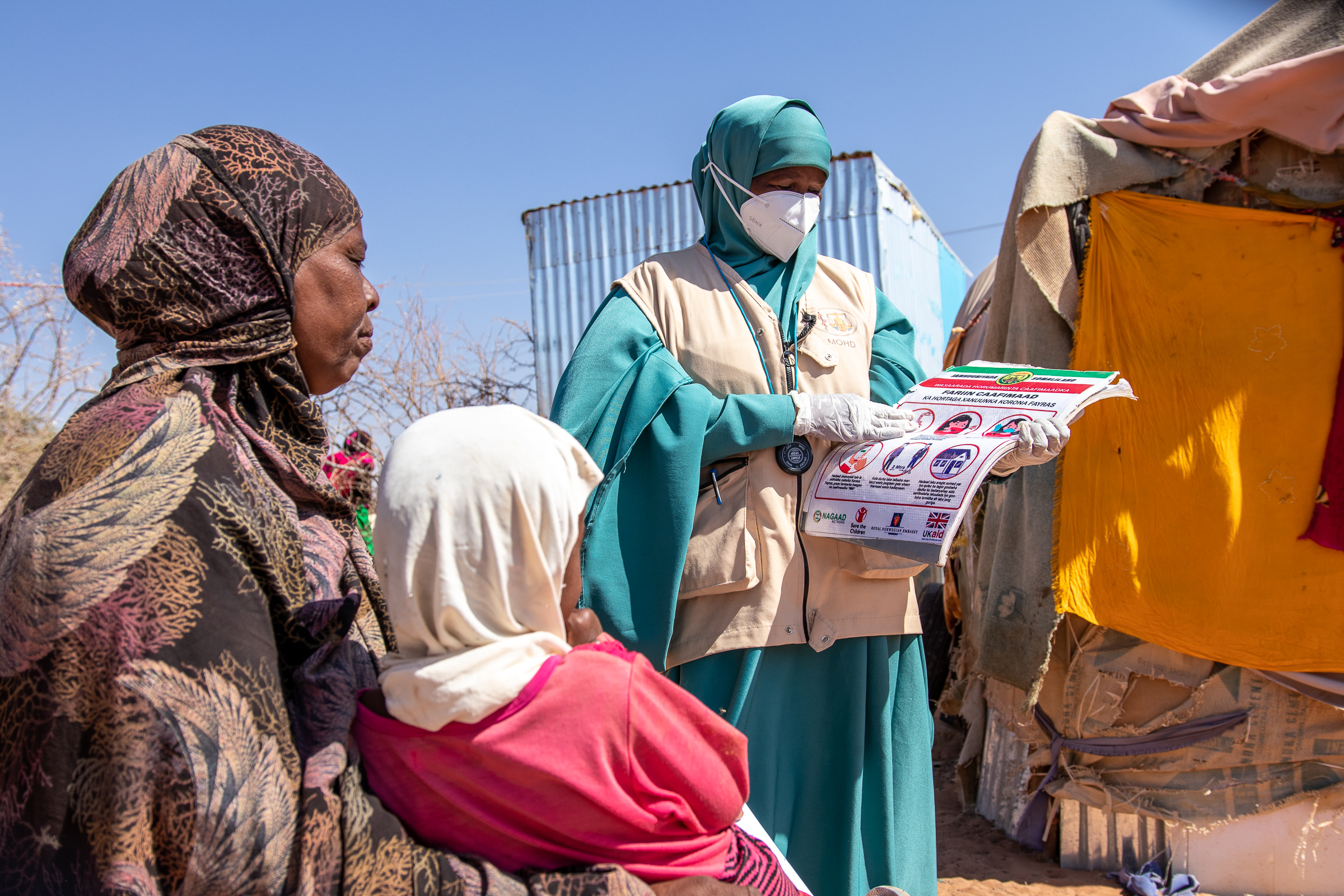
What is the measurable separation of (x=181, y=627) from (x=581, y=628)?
0.62 m

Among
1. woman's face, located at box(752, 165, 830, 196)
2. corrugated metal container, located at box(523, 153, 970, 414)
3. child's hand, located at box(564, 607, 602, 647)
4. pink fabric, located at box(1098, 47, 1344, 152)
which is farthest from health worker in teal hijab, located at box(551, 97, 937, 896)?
corrugated metal container, located at box(523, 153, 970, 414)

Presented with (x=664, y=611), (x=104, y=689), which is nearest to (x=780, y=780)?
(x=664, y=611)

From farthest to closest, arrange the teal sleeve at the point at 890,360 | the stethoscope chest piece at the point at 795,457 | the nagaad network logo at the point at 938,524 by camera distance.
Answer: the teal sleeve at the point at 890,360
the stethoscope chest piece at the point at 795,457
the nagaad network logo at the point at 938,524

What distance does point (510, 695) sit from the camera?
1223 mm

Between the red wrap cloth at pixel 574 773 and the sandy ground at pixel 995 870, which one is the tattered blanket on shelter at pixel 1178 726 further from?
the red wrap cloth at pixel 574 773

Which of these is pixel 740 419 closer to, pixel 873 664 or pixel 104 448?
pixel 873 664

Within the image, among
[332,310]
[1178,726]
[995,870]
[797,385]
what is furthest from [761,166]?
[995,870]

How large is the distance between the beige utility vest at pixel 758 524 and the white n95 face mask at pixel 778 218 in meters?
0.14

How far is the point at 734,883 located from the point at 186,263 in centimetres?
118

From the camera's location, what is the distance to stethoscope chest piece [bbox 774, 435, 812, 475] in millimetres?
2561

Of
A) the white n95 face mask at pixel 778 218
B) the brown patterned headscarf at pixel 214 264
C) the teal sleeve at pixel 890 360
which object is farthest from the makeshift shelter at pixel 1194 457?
the brown patterned headscarf at pixel 214 264

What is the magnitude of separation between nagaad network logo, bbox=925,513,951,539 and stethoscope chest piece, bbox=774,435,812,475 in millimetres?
432

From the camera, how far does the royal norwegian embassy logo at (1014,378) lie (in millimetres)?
2514

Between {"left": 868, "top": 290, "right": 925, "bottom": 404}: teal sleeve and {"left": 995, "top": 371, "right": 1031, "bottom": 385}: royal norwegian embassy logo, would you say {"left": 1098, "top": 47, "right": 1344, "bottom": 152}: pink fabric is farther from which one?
{"left": 995, "top": 371, "right": 1031, "bottom": 385}: royal norwegian embassy logo
